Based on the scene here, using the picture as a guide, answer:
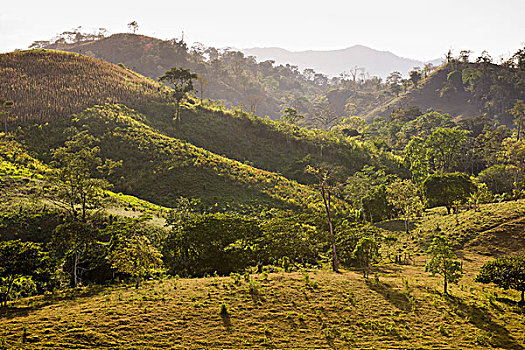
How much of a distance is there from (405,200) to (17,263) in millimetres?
44351

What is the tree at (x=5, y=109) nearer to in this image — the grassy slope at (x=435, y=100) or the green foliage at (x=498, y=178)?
the green foliage at (x=498, y=178)

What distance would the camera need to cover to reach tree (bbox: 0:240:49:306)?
18.7 metres

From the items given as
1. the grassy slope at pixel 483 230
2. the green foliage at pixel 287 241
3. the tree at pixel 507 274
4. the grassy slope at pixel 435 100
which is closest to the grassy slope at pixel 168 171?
the grassy slope at pixel 483 230

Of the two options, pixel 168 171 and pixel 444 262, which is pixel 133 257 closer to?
pixel 444 262

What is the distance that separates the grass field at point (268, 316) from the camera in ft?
52.1

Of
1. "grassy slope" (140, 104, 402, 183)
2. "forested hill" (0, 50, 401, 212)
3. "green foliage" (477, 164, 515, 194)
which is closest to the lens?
"forested hill" (0, 50, 401, 212)

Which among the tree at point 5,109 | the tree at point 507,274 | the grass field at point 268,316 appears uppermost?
the tree at point 5,109

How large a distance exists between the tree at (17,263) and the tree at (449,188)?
159ft

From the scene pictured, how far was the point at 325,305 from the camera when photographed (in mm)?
20641

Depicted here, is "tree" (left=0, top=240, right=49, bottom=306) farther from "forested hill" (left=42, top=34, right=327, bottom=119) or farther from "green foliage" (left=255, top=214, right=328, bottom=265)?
"forested hill" (left=42, top=34, right=327, bottom=119)

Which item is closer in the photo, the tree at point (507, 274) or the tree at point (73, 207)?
the tree at point (507, 274)

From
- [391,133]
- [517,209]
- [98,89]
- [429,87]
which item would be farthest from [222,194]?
[429,87]

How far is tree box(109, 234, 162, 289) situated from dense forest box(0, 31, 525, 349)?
0.29ft

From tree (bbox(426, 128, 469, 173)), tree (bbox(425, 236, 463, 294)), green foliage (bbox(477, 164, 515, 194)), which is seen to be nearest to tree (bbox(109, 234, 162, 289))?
tree (bbox(425, 236, 463, 294))
